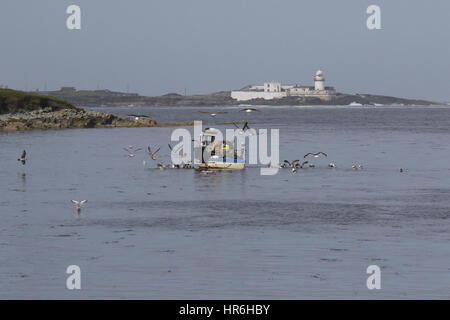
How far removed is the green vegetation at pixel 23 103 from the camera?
144750mm

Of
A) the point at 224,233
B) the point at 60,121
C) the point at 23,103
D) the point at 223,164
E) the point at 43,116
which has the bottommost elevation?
A: the point at 224,233

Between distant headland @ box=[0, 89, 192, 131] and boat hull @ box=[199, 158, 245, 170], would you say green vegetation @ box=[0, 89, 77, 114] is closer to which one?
distant headland @ box=[0, 89, 192, 131]

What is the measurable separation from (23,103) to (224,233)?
122m

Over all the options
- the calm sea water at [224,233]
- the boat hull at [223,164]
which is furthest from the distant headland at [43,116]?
the boat hull at [223,164]

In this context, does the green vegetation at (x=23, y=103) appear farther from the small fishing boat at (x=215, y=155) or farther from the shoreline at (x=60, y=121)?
the small fishing boat at (x=215, y=155)

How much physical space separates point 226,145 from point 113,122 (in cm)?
9599

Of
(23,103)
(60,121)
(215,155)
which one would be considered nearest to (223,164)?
(215,155)

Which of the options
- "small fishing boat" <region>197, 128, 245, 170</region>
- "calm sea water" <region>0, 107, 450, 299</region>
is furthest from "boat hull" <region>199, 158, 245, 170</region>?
"calm sea water" <region>0, 107, 450, 299</region>

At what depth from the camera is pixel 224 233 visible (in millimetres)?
32312

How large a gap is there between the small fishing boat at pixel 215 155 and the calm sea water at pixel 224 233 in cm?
102

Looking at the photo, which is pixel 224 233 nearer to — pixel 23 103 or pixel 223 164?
pixel 223 164
